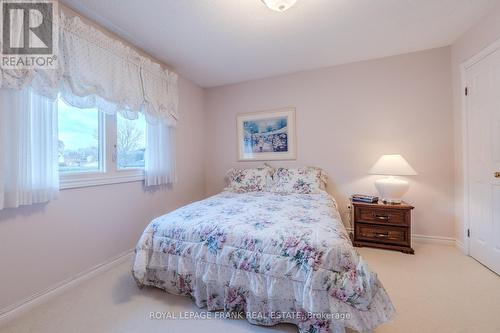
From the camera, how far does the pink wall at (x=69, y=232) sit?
1.47 m

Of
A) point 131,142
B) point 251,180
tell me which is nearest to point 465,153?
point 251,180

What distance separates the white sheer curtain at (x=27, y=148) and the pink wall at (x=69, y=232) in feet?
0.47

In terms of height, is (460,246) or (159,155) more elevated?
(159,155)

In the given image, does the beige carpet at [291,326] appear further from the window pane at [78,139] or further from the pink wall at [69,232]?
the window pane at [78,139]

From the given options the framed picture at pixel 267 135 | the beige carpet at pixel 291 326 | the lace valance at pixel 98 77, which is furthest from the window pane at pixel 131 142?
the framed picture at pixel 267 135

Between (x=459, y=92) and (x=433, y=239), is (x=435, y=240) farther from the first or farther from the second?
(x=459, y=92)

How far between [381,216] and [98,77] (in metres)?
3.27

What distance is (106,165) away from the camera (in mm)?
2133

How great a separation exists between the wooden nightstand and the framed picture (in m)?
1.22

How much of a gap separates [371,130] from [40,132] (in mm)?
3438

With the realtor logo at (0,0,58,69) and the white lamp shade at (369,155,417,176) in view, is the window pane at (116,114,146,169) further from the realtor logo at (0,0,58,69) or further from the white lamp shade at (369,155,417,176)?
the white lamp shade at (369,155,417,176)

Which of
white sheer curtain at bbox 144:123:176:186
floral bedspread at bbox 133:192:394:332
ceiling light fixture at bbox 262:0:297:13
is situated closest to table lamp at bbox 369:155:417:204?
floral bedspread at bbox 133:192:394:332

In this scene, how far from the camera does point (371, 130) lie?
9.21 feet

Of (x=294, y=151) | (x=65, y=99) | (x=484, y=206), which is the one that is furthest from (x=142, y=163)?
(x=484, y=206)
